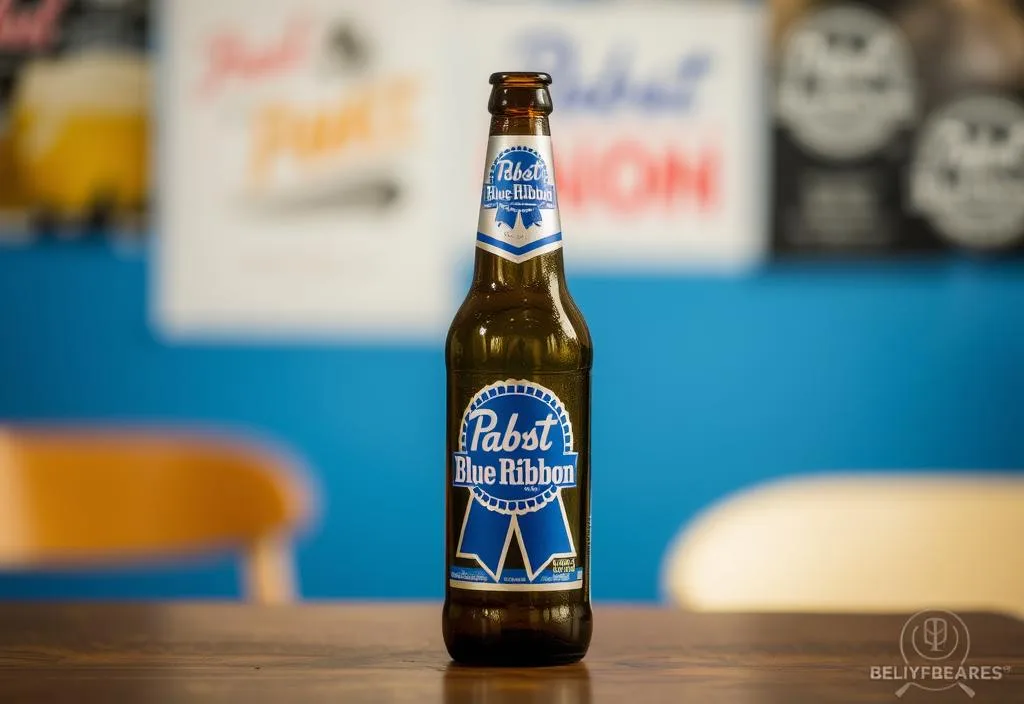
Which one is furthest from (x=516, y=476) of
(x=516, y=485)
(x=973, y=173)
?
(x=973, y=173)

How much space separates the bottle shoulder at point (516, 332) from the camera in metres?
0.84

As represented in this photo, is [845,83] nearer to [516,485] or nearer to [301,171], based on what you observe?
[301,171]

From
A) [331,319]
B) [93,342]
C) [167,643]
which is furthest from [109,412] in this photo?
[167,643]

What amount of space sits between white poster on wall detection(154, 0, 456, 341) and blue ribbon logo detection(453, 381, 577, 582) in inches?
84.0

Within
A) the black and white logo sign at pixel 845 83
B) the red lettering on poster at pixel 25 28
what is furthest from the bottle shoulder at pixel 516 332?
the red lettering on poster at pixel 25 28

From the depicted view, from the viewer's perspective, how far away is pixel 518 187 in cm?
81

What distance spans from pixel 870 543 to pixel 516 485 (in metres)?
0.82

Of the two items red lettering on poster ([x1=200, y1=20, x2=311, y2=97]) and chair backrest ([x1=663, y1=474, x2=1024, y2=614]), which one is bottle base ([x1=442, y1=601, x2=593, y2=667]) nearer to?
chair backrest ([x1=663, y1=474, x2=1024, y2=614])

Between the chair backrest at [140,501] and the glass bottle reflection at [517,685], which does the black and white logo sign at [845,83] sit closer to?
the chair backrest at [140,501]

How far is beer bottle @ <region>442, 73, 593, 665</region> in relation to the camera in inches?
30.0

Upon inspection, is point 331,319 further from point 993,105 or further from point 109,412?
point 993,105

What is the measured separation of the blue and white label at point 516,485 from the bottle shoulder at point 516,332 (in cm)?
8

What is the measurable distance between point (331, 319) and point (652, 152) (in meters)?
0.74

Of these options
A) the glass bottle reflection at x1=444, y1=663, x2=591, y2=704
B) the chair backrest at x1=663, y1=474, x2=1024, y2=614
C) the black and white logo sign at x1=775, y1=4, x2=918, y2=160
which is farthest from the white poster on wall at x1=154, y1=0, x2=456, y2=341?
the glass bottle reflection at x1=444, y1=663, x2=591, y2=704
